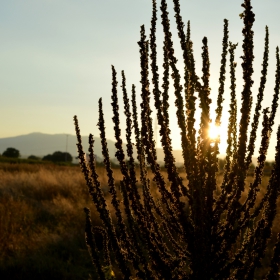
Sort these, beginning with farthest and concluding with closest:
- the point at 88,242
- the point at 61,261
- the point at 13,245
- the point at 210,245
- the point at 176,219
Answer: the point at 13,245
the point at 61,261
the point at 88,242
the point at 176,219
the point at 210,245

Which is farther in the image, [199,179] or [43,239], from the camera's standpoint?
[43,239]

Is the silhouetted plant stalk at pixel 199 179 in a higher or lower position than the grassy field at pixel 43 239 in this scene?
higher

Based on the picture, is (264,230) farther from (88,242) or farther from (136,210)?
(88,242)

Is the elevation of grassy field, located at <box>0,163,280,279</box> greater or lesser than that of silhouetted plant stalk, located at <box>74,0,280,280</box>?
lesser

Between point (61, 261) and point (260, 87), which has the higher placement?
point (260, 87)

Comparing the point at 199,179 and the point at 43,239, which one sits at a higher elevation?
the point at 199,179

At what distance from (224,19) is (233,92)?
44 centimetres

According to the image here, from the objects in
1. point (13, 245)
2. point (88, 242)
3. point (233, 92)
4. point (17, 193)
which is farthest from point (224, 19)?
point (17, 193)

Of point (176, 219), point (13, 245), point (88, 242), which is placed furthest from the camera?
point (13, 245)

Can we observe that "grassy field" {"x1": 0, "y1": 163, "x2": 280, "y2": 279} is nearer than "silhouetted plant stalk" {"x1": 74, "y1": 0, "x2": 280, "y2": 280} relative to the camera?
No

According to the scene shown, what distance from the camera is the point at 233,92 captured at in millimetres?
2580

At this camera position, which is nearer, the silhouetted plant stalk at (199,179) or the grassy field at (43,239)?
the silhouetted plant stalk at (199,179)

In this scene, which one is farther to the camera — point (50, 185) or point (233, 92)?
point (50, 185)

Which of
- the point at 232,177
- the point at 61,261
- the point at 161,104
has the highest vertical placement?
the point at 161,104
